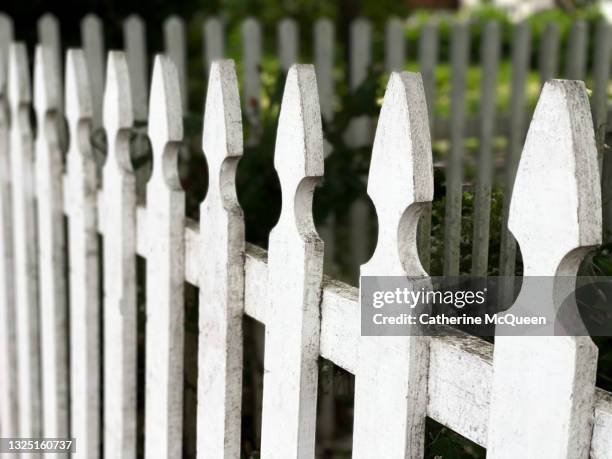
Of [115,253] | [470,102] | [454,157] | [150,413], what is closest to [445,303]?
[150,413]

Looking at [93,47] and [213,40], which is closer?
[93,47]

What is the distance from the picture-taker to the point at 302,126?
47.8 inches

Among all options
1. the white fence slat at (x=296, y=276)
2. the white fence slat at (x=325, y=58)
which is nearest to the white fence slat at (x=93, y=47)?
the white fence slat at (x=325, y=58)

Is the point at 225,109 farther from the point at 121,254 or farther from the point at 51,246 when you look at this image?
the point at 51,246

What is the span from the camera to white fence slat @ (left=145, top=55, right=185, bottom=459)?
63.3 inches

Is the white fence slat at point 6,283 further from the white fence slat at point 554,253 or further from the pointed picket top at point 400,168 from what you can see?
the white fence slat at point 554,253

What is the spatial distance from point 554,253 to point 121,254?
1.18m

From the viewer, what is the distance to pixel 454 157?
3.66m

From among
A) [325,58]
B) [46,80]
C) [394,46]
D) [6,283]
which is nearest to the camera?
[46,80]

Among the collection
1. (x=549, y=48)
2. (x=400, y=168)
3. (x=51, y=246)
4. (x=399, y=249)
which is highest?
(x=549, y=48)

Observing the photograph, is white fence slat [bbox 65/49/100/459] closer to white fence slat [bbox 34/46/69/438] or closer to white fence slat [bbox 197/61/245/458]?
white fence slat [bbox 34/46/69/438]

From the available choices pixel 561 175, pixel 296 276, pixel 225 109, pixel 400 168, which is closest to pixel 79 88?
pixel 225 109

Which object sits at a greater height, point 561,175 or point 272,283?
point 561,175

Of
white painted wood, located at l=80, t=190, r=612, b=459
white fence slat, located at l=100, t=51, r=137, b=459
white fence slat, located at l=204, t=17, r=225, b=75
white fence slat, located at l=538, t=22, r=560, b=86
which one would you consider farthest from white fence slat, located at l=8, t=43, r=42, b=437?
white fence slat, located at l=538, t=22, r=560, b=86
